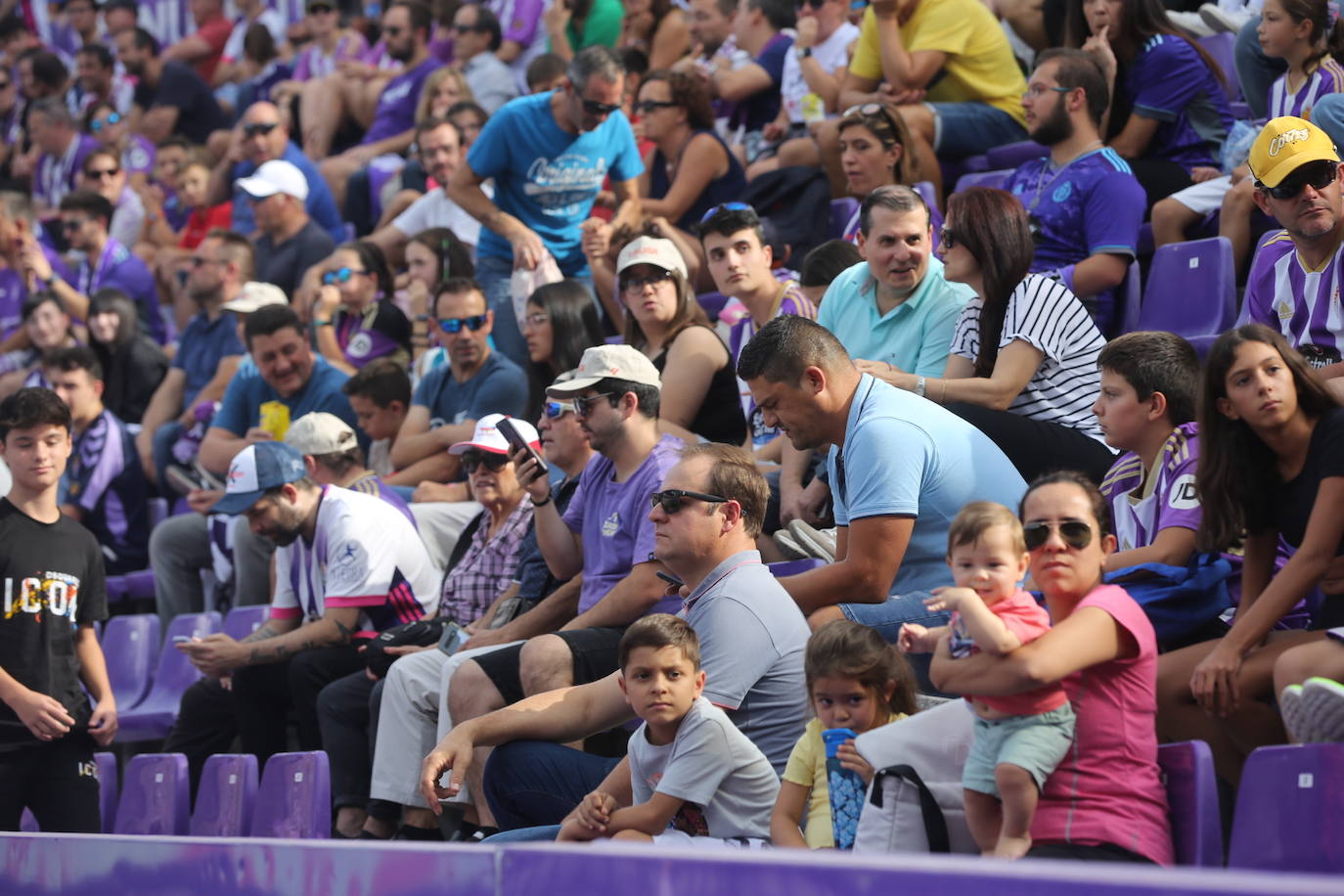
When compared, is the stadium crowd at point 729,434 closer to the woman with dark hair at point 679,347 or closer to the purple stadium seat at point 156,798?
the woman with dark hair at point 679,347

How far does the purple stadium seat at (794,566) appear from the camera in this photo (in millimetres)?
4762

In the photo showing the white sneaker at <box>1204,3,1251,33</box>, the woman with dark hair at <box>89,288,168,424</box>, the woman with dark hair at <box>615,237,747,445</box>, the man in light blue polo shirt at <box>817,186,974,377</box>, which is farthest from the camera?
the woman with dark hair at <box>89,288,168,424</box>

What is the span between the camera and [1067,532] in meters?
3.25

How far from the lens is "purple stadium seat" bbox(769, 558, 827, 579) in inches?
187

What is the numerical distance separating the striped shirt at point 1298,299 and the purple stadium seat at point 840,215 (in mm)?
2591

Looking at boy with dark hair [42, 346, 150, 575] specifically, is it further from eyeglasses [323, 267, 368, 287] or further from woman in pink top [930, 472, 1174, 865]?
woman in pink top [930, 472, 1174, 865]

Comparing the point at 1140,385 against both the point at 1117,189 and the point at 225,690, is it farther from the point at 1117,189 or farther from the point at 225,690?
the point at 225,690

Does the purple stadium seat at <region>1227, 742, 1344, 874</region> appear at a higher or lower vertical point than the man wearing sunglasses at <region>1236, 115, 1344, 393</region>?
lower

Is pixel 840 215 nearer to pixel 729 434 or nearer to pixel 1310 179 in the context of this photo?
pixel 729 434

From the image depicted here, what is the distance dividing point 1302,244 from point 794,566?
1676mm

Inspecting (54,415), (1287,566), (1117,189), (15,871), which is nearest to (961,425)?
(1287,566)

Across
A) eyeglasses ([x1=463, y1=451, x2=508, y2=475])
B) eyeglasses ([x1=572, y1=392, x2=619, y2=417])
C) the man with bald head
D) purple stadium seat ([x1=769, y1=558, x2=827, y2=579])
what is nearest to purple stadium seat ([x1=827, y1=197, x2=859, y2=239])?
eyeglasses ([x1=463, y1=451, x2=508, y2=475])

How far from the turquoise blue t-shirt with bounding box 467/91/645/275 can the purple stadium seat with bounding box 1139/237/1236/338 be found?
116 inches

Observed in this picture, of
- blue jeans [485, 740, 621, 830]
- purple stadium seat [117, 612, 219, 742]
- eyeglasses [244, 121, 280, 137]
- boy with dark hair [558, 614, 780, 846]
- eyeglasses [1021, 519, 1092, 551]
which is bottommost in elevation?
purple stadium seat [117, 612, 219, 742]
